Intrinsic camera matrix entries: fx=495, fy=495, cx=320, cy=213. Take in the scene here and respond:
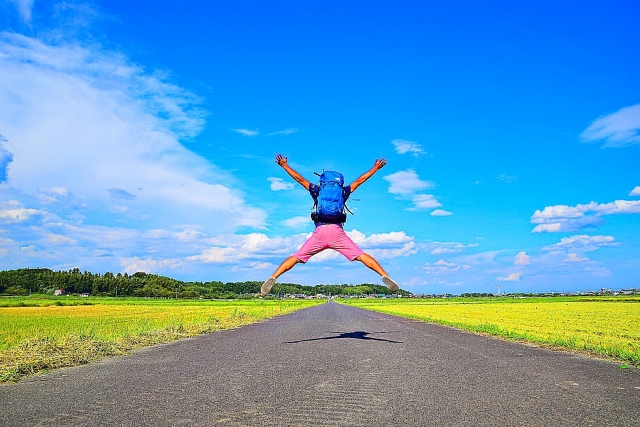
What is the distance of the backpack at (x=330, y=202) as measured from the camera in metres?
8.76

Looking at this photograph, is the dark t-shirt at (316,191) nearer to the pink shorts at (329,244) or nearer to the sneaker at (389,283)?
the pink shorts at (329,244)

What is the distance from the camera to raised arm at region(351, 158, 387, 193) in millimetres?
9406

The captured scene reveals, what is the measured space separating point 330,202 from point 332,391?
10.4 ft

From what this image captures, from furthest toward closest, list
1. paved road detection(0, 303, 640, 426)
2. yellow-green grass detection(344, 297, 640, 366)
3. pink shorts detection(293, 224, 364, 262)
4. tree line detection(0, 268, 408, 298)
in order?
1. tree line detection(0, 268, 408, 298)
2. yellow-green grass detection(344, 297, 640, 366)
3. pink shorts detection(293, 224, 364, 262)
4. paved road detection(0, 303, 640, 426)

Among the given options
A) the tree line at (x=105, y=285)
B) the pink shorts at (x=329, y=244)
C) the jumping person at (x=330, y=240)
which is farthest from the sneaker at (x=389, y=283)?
the tree line at (x=105, y=285)

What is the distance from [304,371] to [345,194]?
11.5ft

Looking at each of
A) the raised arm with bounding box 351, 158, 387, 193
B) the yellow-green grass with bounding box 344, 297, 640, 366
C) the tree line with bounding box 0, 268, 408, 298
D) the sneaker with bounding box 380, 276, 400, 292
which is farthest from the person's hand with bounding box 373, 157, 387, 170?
the tree line with bounding box 0, 268, 408, 298

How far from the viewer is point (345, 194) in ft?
30.0

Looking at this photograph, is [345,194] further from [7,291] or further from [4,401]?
[7,291]

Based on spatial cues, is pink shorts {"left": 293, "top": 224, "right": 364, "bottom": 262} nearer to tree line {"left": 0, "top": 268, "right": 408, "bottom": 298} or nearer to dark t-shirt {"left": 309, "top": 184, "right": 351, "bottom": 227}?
dark t-shirt {"left": 309, "top": 184, "right": 351, "bottom": 227}

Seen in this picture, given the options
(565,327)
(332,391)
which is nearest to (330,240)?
(332,391)

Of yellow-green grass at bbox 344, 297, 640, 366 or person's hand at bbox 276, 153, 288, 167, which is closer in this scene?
person's hand at bbox 276, 153, 288, 167

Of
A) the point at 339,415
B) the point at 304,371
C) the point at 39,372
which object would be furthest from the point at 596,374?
the point at 39,372

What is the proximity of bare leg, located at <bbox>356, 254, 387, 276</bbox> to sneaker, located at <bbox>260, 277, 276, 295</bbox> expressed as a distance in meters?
1.56
